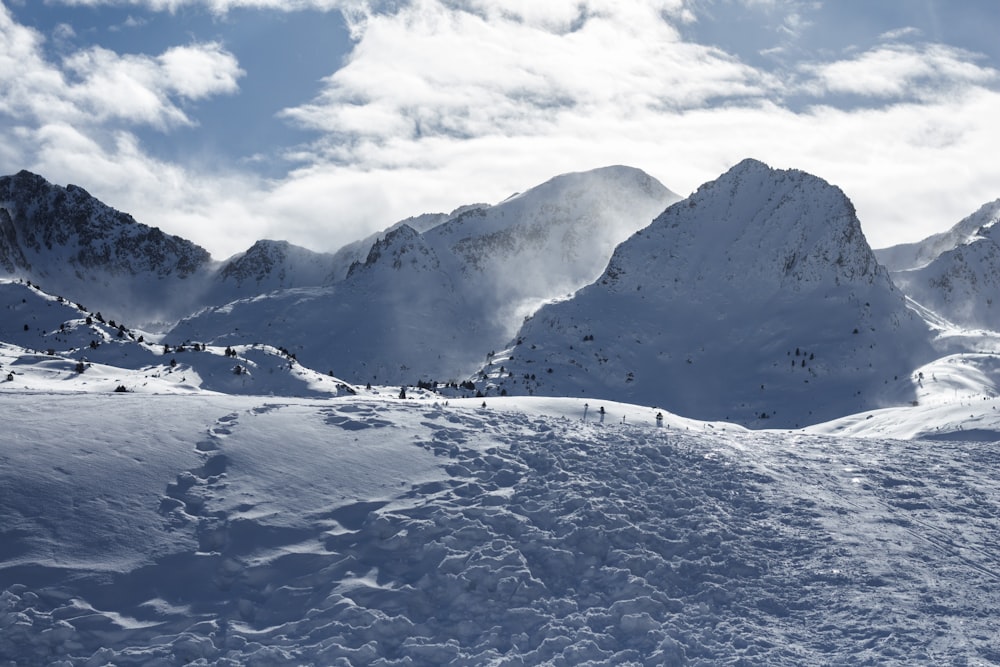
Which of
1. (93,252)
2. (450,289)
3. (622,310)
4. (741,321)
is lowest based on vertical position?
(741,321)

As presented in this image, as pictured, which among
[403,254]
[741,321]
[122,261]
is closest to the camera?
[741,321]

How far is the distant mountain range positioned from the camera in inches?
1907

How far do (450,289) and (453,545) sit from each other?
275 ft

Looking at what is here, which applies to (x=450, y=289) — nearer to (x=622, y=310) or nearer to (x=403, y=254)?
(x=403, y=254)

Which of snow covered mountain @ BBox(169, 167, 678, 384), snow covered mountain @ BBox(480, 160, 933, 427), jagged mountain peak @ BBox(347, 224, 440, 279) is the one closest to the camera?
snow covered mountain @ BBox(480, 160, 933, 427)

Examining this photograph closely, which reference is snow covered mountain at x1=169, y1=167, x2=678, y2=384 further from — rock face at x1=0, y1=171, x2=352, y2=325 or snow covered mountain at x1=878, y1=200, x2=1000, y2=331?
rock face at x1=0, y1=171, x2=352, y2=325

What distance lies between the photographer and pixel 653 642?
11.6 metres

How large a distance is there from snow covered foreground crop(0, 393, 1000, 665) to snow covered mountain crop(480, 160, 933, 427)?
31114 mm

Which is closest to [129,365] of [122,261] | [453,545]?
[453,545]

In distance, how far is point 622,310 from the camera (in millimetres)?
62469

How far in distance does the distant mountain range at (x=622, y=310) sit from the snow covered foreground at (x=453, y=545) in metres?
15.5

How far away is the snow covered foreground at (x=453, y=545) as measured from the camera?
A: 11.3 meters

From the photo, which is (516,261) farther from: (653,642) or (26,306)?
(653,642)

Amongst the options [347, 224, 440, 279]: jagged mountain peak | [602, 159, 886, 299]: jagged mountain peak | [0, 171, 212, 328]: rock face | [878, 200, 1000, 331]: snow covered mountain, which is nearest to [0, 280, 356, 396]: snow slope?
[602, 159, 886, 299]: jagged mountain peak
